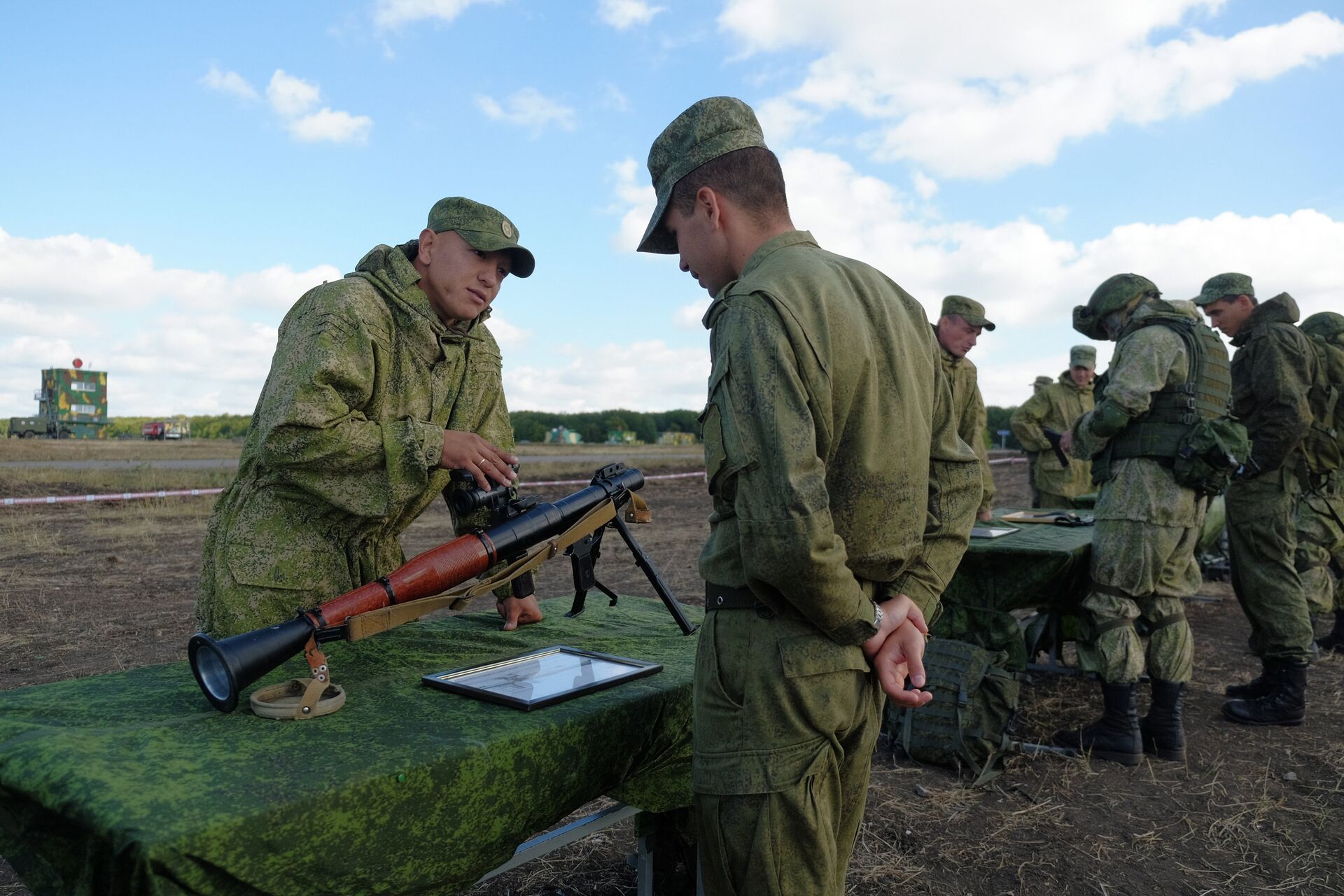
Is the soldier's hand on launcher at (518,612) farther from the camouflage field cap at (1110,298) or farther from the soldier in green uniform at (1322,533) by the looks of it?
the soldier in green uniform at (1322,533)

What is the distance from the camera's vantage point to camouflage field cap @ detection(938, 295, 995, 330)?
20.3 feet

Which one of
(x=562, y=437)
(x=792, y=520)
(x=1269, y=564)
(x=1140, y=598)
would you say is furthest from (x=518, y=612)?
(x=562, y=437)

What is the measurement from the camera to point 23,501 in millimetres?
12445

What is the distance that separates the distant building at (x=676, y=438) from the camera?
4125 centimetres

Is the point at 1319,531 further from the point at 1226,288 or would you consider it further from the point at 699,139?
the point at 699,139

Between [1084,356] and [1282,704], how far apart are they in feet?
15.2

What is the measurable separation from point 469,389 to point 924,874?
257 cm

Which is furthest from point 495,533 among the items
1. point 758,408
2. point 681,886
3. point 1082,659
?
point 1082,659

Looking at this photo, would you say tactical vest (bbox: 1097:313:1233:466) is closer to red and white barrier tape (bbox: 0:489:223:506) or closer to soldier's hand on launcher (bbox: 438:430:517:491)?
soldier's hand on launcher (bbox: 438:430:517:491)

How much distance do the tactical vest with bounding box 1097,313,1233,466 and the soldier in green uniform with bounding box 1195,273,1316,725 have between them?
0.98 meters

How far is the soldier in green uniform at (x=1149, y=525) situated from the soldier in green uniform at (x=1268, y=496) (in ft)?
2.95

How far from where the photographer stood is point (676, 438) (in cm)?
4194

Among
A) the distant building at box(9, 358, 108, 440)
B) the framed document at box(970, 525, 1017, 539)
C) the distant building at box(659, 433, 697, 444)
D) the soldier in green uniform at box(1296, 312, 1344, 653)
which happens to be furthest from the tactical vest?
the distant building at box(9, 358, 108, 440)

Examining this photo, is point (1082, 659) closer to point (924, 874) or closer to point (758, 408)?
point (924, 874)
